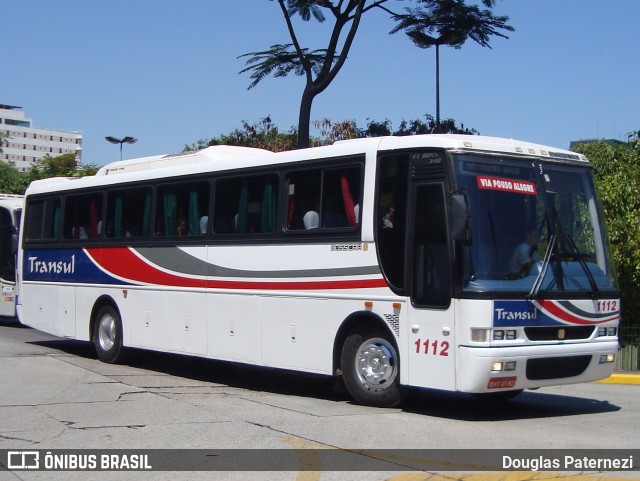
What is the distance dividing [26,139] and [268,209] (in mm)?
174197

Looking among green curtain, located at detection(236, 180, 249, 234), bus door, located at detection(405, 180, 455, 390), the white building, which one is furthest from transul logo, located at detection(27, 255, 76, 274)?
the white building

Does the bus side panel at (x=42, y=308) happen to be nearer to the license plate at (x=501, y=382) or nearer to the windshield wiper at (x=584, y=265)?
the license plate at (x=501, y=382)

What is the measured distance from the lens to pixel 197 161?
1536 cm

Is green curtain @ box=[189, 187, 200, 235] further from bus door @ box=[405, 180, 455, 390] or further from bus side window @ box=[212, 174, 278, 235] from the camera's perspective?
bus door @ box=[405, 180, 455, 390]

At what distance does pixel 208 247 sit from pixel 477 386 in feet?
17.8

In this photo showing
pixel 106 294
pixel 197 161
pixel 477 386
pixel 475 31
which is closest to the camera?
pixel 477 386

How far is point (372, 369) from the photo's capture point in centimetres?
1158

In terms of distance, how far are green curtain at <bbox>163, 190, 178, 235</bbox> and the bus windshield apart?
5.99 metres

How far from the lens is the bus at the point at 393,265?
34.3 ft

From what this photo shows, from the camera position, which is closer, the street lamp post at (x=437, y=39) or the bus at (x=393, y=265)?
the bus at (x=393, y=265)


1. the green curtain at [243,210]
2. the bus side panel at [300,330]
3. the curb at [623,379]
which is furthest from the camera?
the curb at [623,379]

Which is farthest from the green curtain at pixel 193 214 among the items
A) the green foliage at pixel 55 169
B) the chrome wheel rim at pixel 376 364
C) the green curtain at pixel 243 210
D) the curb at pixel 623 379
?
the green foliage at pixel 55 169

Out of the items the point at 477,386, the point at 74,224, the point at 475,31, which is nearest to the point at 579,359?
the point at 477,386

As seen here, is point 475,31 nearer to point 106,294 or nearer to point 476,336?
point 106,294
